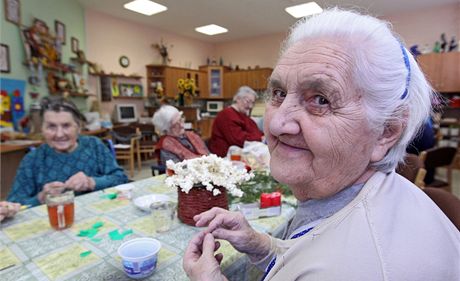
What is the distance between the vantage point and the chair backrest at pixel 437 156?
8.22 feet

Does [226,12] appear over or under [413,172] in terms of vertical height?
over

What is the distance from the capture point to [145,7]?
17.3 ft

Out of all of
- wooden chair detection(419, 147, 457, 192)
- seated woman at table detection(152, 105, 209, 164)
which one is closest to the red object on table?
seated woman at table detection(152, 105, 209, 164)

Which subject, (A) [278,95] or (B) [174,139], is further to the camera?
(B) [174,139]

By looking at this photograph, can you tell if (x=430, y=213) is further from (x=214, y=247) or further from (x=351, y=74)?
(x=214, y=247)

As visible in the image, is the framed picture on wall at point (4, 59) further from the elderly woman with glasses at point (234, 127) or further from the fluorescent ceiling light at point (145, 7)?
the elderly woman with glasses at point (234, 127)

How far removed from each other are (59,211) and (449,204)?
1.48 m

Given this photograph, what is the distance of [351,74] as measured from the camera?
0.57 metres

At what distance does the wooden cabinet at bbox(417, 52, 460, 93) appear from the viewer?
5.04 m

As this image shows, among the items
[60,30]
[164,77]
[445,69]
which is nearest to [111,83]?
[164,77]

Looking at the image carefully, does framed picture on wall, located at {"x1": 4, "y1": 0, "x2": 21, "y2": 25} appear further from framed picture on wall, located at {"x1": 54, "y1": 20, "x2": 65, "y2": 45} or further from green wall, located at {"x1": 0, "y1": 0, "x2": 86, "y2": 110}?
framed picture on wall, located at {"x1": 54, "y1": 20, "x2": 65, "y2": 45}

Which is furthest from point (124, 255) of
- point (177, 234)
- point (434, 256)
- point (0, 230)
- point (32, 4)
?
point (32, 4)

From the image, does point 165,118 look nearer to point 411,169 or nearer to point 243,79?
point 411,169

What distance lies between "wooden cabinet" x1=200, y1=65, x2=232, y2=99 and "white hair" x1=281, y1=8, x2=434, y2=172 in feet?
24.3
